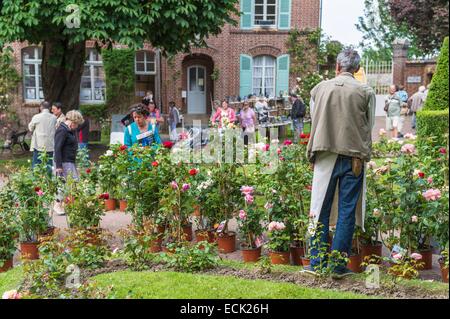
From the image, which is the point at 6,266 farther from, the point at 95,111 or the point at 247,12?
the point at 247,12

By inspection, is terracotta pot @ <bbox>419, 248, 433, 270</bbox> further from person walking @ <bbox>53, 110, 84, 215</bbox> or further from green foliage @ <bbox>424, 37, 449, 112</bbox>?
green foliage @ <bbox>424, 37, 449, 112</bbox>

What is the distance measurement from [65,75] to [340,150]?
12.7 metres

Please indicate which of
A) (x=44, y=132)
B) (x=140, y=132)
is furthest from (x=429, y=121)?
(x=44, y=132)

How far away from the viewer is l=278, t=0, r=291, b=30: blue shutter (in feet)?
81.6

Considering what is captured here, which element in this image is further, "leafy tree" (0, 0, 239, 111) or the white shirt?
"leafy tree" (0, 0, 239, 111)

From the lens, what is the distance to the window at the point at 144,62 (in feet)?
80.9

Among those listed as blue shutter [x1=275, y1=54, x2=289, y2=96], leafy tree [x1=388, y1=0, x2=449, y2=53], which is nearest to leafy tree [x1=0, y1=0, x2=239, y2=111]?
blue shutter [x1=275, y1=54, x2=289, y2=96]

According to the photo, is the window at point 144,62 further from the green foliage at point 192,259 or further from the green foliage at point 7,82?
the green foliage at point 192,259

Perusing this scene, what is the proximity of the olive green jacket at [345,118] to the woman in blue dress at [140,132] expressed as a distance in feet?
11.7

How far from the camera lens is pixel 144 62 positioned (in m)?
24.7

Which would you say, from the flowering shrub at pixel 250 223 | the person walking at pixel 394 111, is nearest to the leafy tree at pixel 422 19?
the person walking at pixel 394 111

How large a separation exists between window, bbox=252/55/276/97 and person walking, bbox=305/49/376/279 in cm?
2067

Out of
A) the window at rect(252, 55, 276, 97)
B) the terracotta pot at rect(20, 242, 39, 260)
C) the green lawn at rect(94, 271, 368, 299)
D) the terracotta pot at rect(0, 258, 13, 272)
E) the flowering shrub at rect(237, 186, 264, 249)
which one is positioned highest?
the window at rect(252, 55, 276, 97)

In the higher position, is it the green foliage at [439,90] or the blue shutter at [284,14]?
the blue shutter at [284,14]
